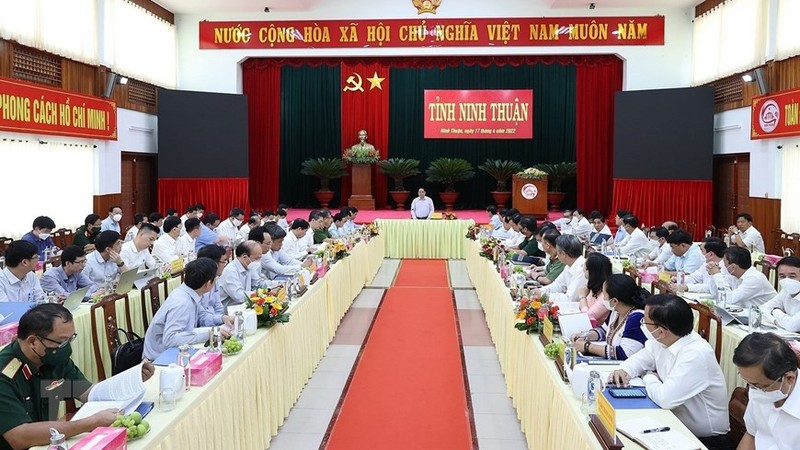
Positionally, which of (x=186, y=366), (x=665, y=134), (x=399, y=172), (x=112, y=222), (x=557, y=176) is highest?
(x=665, y=134)

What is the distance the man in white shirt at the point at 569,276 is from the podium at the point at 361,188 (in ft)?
31.8

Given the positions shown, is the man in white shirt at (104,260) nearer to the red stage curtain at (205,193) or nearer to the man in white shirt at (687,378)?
the man in white shirt at (687,378)

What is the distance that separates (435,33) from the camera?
13570 mm

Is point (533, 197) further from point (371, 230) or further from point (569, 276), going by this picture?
point (569, 276)

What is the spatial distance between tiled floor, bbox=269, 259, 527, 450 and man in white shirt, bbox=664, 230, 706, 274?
1894 millimetres

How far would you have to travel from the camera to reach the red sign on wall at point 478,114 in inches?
583

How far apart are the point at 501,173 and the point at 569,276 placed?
9941 mm

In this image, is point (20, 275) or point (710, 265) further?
point (710, 265)

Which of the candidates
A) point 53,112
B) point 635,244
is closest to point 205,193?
point 53,112

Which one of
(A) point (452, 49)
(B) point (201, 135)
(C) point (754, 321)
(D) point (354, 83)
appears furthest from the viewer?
(D) point (354, 83)

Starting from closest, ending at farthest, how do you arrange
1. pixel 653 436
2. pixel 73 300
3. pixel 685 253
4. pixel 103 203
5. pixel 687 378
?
pixel 653 436
pixel 687 378
pixel 73 300
pixel 685 253
pixel 103 203

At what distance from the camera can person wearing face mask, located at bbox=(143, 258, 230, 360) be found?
3.40 meters

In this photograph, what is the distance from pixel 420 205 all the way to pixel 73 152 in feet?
19.1

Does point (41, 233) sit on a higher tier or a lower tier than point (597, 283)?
higher
